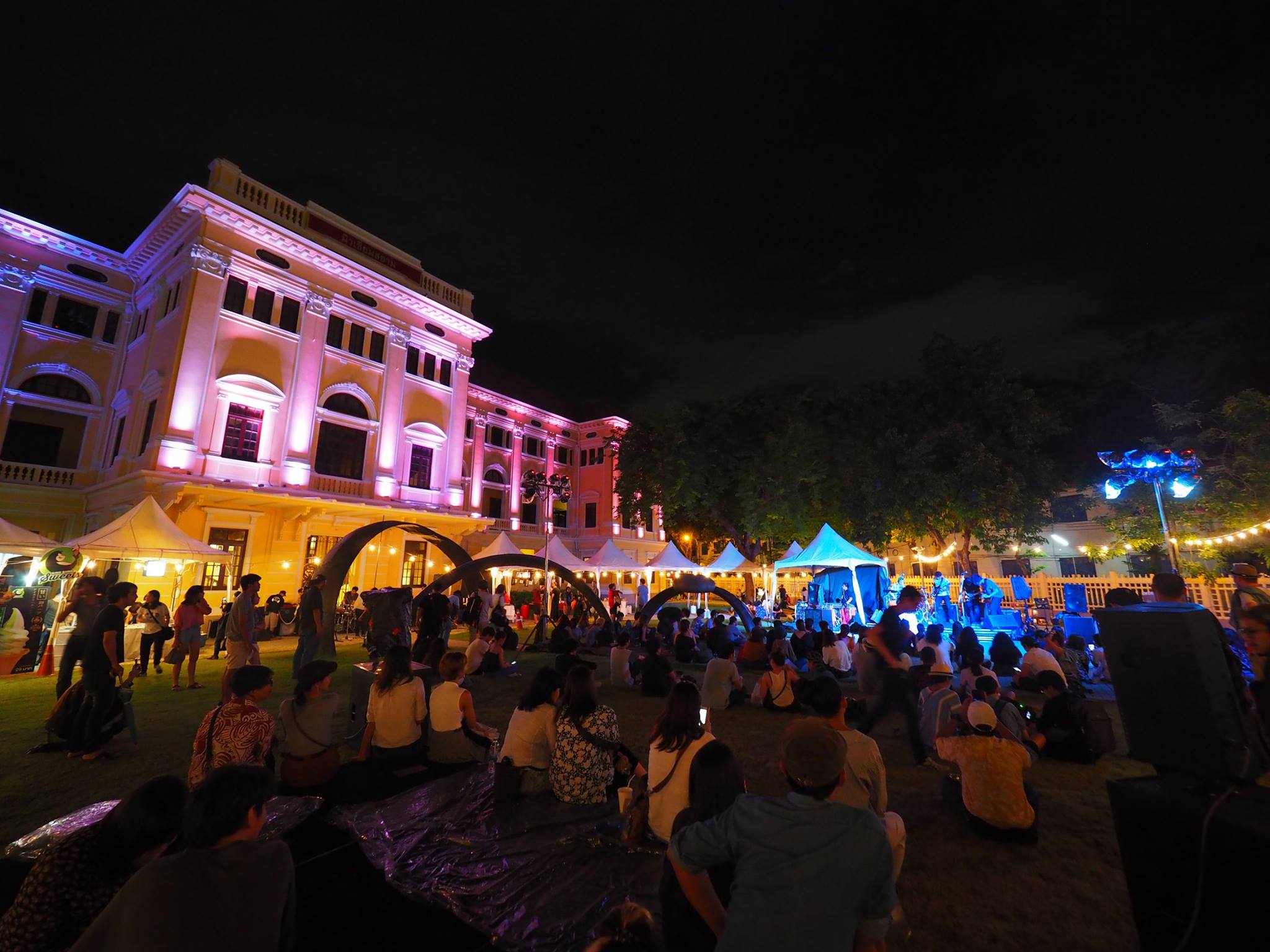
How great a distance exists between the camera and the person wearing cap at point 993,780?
4.22 metres

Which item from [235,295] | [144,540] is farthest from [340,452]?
[144,540]

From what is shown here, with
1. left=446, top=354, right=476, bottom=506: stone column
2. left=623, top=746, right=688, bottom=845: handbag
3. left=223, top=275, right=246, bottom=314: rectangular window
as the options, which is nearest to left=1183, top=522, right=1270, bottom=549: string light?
left=623, top=746, right=688, bottom=845: handbag

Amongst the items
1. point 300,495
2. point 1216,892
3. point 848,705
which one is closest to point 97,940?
point 1216,892

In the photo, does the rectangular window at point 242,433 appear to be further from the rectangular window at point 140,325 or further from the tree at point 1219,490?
the tree at point 1219,490

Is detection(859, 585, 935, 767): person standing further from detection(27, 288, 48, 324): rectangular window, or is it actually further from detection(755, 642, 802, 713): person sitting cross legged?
detection(27, 288, 48, 324): rectangular window

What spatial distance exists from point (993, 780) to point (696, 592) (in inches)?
423

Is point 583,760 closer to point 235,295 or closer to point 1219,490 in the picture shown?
point 235,295

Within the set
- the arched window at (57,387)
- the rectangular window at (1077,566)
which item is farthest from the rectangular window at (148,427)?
the rectangular window at (1077,566)

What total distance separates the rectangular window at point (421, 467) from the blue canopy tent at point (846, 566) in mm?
16386

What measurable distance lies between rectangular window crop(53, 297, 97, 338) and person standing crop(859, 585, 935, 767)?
28.9 metres

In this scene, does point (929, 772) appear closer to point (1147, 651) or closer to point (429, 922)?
point (1147, 651)

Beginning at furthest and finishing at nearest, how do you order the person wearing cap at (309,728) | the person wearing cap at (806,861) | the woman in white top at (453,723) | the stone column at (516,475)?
the stone column at (516,475), the woman in white top at (453,723), the person wearing cap at (309,728), the person wearing cap at (806,861)

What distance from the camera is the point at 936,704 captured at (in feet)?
20.4

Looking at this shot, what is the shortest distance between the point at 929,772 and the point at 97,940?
21.8ft
